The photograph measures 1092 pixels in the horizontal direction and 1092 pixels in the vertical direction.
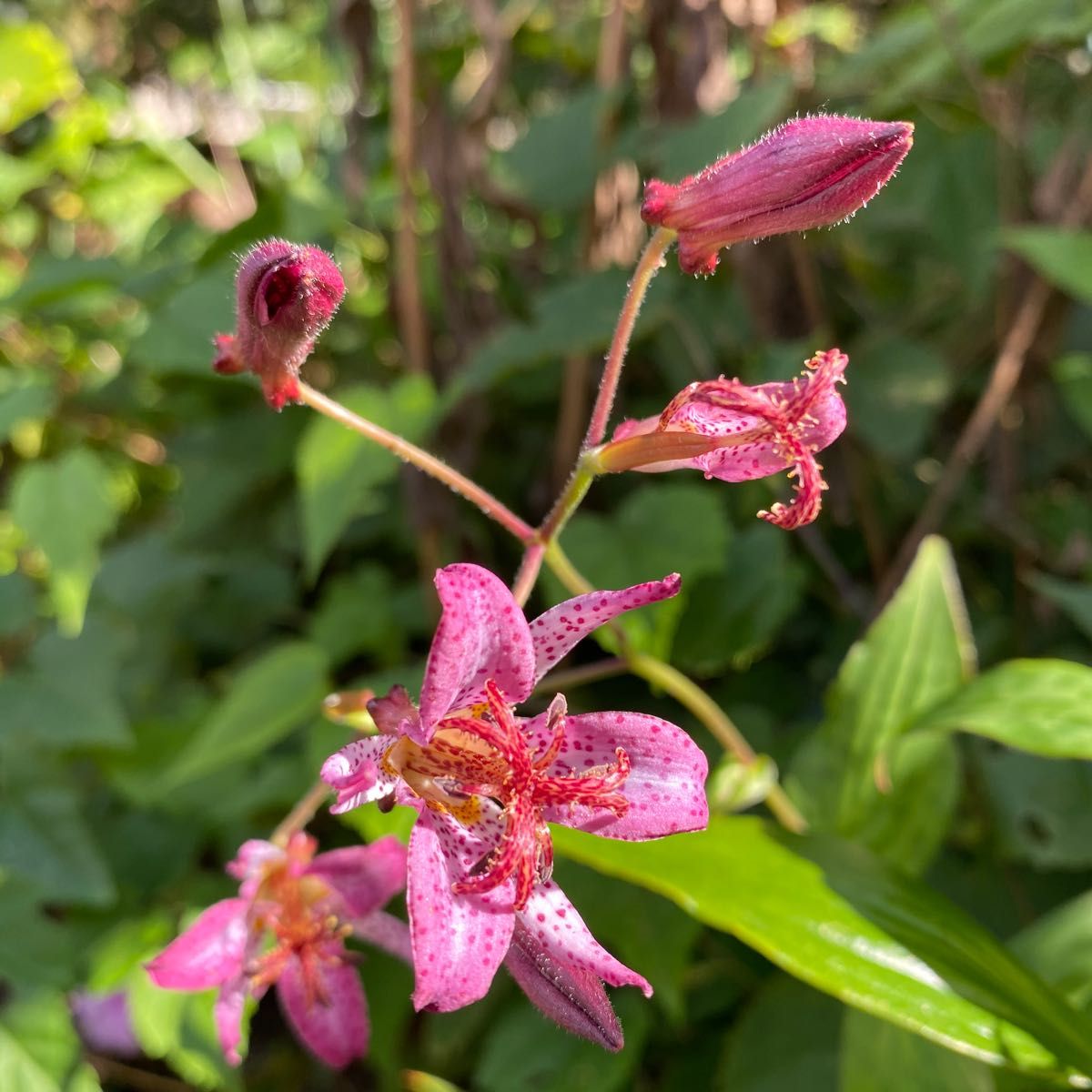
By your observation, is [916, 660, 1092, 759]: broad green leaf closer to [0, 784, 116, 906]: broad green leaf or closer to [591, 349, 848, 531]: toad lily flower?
[591, 349, 848, 531]: toad lily flower

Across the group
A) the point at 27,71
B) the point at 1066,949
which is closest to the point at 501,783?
the point at 1066,949

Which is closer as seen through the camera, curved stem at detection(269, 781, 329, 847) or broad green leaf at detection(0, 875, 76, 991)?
curved stem at detection(269, 781, 329, 847)

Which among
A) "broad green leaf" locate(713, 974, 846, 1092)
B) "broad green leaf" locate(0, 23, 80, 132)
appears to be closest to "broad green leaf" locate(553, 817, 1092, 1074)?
"broad green leaf" locate(713, 974, 846, 1092)

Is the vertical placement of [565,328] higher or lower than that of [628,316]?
lower

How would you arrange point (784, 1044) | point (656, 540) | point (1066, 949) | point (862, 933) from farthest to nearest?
point (656, 540), point (784, 1044), point (1066, 949), point (862, 933)

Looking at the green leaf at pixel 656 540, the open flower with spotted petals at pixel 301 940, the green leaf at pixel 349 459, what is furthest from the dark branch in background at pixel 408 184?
the open flower with spotted petals at pixel 301 940

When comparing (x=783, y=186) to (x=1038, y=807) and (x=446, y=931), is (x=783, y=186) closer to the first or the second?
(x=446, y=931)

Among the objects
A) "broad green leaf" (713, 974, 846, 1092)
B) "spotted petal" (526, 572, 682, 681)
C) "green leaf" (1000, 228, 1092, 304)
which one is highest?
"spotted petal" (526, 572, 682, 681)
